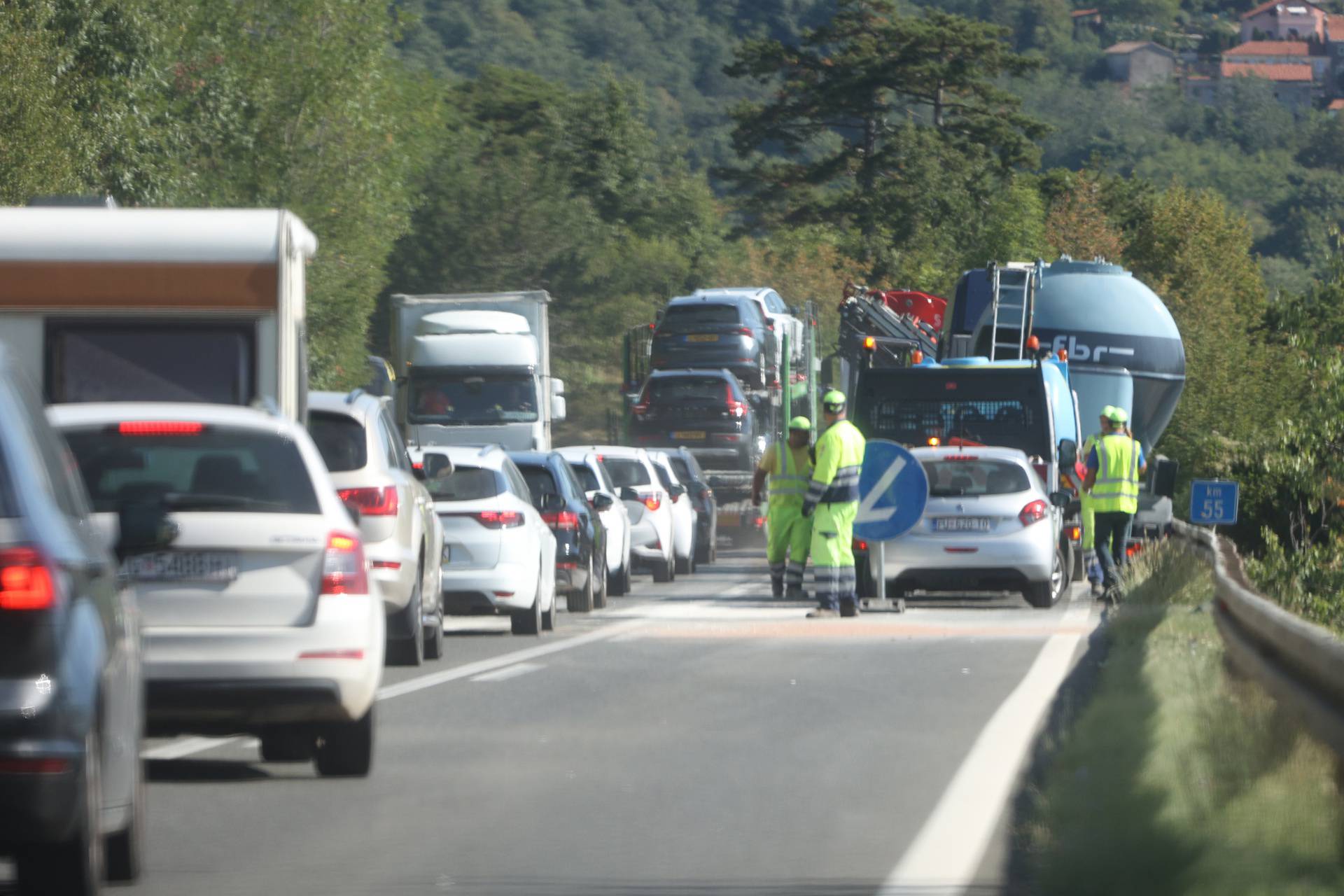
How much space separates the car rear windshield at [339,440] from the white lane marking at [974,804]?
13.0 ft

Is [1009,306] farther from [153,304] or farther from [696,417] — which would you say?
[153,304]

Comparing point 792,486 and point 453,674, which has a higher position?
point 792,486

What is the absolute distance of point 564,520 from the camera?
69.8 feet

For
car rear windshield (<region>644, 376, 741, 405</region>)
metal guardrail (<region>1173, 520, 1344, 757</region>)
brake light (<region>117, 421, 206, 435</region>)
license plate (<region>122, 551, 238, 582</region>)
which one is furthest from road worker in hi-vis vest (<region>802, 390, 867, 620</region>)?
car rear windshield (<region>644, 376, 741, 405</region>)

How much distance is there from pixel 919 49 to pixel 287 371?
2675 inches

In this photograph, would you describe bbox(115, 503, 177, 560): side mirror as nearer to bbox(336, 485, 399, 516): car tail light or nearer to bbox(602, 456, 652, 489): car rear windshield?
bbox(336, 485, 399, 516): car tail light

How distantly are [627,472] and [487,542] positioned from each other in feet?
33.0

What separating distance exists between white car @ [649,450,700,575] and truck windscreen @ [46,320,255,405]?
14489mm

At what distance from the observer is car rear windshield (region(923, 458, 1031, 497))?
856 inches

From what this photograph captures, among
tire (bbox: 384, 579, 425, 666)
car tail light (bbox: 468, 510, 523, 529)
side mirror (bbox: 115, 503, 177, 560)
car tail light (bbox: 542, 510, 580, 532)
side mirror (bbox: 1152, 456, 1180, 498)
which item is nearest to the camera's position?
side mirror (bbox: 115, 503, 177, 560)

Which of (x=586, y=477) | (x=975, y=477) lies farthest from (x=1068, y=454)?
(x=586, y=477)

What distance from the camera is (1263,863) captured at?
19.0 ft

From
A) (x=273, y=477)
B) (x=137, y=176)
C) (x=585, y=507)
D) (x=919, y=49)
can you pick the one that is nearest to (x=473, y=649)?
(x=585, y=507)

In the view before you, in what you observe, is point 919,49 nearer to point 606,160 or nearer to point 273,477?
point 606,160
